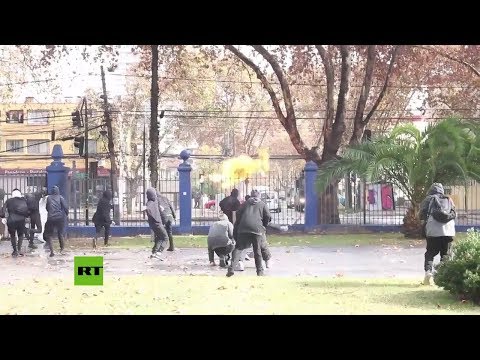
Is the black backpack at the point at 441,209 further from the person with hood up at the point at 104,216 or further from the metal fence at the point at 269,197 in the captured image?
the person with hood up at the point at 104,216

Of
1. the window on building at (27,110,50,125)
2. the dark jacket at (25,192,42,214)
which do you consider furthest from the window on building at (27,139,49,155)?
the dark jacket at (25,192,42,214)

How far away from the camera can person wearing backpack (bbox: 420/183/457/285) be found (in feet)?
29.9

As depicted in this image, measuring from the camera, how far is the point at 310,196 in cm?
1738

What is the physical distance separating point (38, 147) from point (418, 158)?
43.1 ft

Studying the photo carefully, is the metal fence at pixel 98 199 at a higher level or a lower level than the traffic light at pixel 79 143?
lower

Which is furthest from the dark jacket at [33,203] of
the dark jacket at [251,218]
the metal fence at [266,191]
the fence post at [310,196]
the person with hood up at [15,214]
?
the fence post at [310,196]

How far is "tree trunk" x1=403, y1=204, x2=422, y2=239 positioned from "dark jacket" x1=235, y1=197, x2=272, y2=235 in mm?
6218

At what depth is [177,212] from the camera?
16.9m

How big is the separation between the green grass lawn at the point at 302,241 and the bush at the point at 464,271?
611cm

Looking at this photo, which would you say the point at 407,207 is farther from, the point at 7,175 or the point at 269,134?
the point at 269,134

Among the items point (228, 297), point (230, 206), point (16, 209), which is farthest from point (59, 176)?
point (228, 297)

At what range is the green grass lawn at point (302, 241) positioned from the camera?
14.4m

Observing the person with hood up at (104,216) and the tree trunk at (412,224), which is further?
the tree trunk at (412,224)

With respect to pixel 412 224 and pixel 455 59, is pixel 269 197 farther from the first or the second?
pixel 455 59
